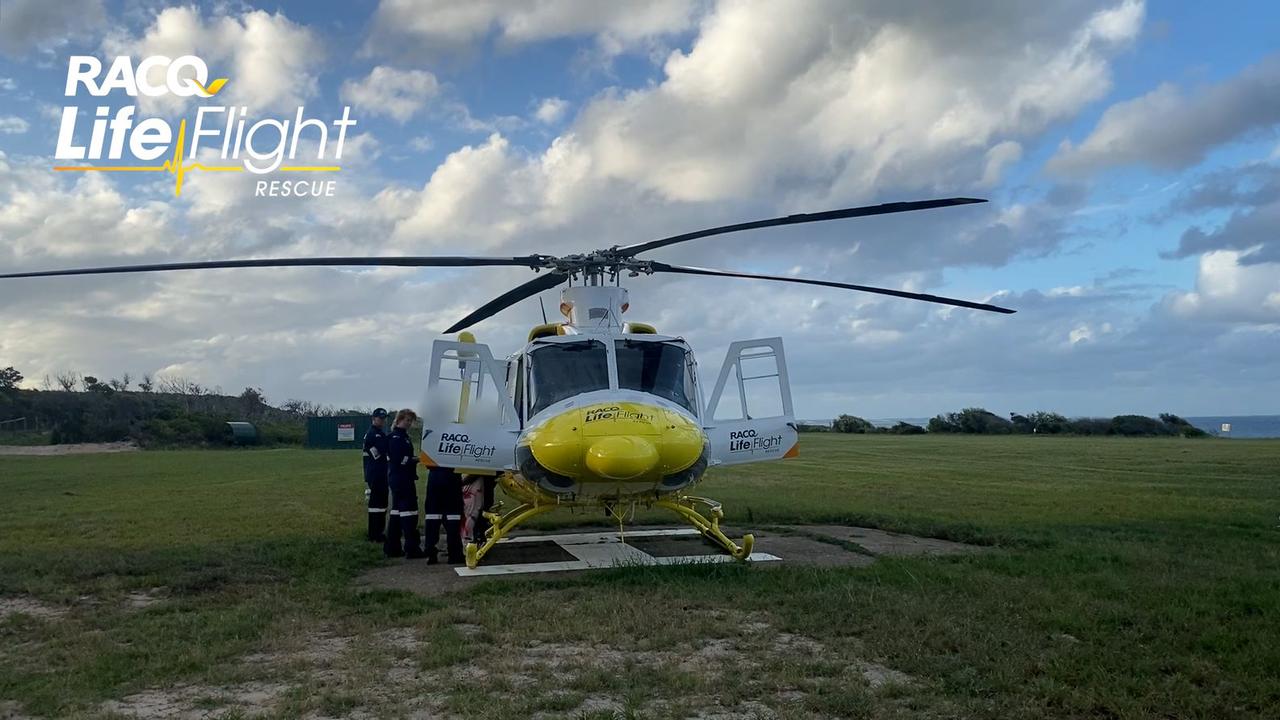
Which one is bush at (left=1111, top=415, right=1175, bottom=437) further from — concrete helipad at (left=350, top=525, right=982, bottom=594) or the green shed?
concrete helipad at (left=350, top=525, right=982, bottom=594)

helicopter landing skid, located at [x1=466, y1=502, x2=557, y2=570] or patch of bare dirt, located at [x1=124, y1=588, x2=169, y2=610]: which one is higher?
helicopter landing skid, located at [x1=466, y1=502, x2=557, y2=570]

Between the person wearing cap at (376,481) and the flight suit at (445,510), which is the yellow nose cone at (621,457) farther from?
the person wearing cap at (376,481)

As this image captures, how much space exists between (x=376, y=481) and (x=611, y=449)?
16.0 feet

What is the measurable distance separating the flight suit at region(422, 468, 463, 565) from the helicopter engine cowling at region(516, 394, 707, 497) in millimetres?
1667

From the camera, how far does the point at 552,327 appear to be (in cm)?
968

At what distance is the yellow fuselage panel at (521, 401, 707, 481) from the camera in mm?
7133

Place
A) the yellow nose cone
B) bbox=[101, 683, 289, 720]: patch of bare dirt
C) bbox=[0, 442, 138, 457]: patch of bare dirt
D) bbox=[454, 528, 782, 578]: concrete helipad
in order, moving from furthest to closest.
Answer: bbox=[0, 442, 138, 457]: patch of bare dirt, bbox=[454, 528, 782, 578]: concrete helipad, the yellow nose cone, bbox=[101, 683, 289, 720]: patch of bare dirt

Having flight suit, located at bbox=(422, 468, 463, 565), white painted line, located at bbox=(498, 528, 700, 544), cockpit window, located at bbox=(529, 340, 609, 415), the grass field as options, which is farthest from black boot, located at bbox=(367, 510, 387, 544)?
cockpit window, located at bbox=(529, 340, 609, 415)

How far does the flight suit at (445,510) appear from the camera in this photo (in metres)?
9.30

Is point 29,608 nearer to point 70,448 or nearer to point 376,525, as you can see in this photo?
point 376,525

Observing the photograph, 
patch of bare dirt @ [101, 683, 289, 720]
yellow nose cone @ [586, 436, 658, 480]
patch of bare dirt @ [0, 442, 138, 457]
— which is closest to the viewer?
patch of bare dirt @ [101, 683, 289, 720]

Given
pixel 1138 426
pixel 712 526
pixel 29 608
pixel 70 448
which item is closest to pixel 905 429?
pixel 1138 426

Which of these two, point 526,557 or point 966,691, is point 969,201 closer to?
point 966,691

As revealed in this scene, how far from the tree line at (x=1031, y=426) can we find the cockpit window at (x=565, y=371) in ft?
175
